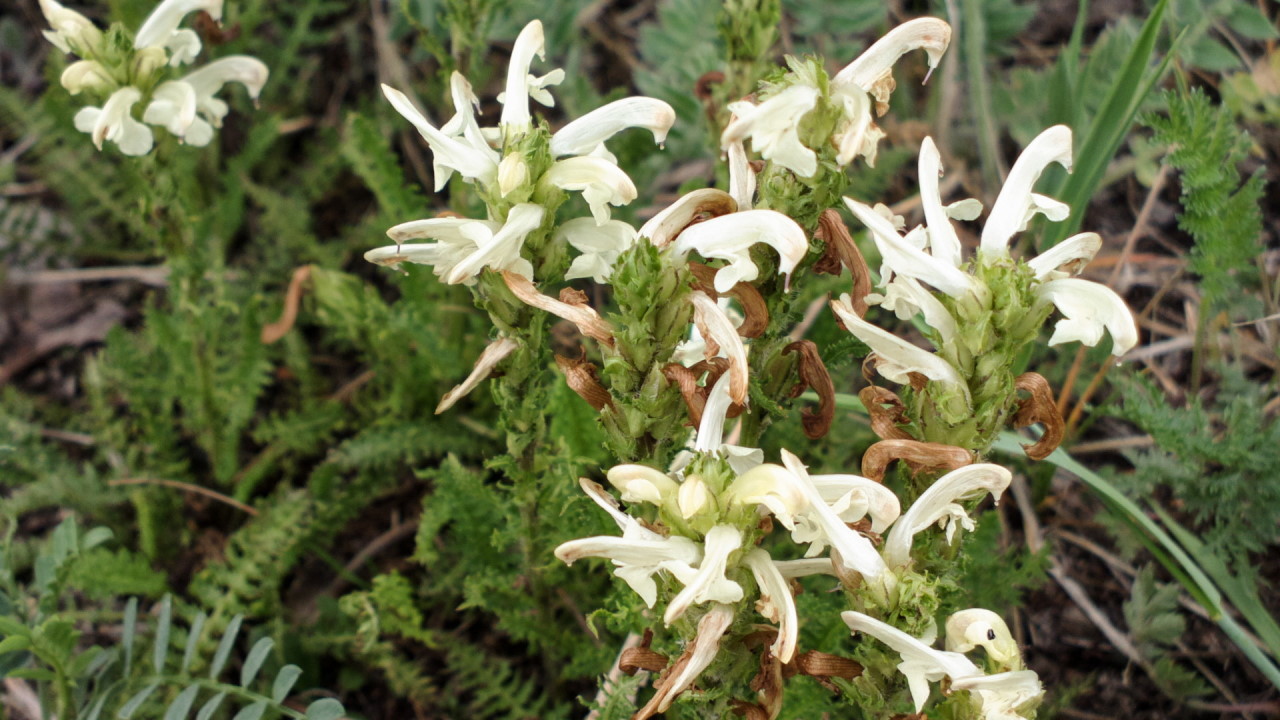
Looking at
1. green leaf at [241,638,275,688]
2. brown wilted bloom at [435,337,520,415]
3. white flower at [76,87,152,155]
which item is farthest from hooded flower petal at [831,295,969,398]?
white flower at [76,87,152,155]

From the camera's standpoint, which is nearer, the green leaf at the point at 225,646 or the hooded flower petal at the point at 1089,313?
the hooded flower petal at the point at 1089,313

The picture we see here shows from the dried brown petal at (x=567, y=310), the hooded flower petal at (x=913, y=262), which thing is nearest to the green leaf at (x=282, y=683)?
the dried brown petal at (x=567, y=310)

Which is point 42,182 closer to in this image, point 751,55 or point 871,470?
point 751,55

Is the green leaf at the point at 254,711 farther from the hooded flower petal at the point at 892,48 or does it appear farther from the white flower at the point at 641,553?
the hooded flower petal at the point at 892,48

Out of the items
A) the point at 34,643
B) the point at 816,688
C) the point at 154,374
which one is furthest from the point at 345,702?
the point at 816,688

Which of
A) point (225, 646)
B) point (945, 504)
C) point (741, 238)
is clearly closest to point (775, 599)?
point (945, 504)

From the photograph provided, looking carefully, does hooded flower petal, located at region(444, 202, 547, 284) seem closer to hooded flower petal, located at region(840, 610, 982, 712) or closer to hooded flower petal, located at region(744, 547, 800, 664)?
hooded flower petal, located at region(744, 547, 800, 664)
